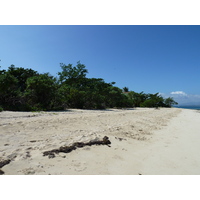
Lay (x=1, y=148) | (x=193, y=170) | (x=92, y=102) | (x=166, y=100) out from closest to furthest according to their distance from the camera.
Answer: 1. (x=193, y=170)
2. (x=1, y=148)
3. (x=92, y=102)
4. (x=166, y=100)

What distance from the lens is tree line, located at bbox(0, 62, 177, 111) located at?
1051 cm

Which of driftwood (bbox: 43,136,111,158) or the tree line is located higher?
the tree line

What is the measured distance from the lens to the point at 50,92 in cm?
1238

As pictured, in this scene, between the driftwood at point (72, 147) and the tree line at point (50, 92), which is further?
the tree line at point (50, 92)

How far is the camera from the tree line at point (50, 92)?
10.5m

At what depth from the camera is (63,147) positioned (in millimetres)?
2910

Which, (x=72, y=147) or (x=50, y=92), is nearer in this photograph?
(x=72, y=147)

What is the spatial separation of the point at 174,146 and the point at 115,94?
17.2m

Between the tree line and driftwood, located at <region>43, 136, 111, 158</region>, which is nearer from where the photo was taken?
driftwood, located at <region>43, 136, 111, 158</region>

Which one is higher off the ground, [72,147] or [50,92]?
[50,92]

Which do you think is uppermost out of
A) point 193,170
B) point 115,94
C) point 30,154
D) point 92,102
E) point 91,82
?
point 91,82

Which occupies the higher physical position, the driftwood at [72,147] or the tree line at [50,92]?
the tree line at [50,92]
